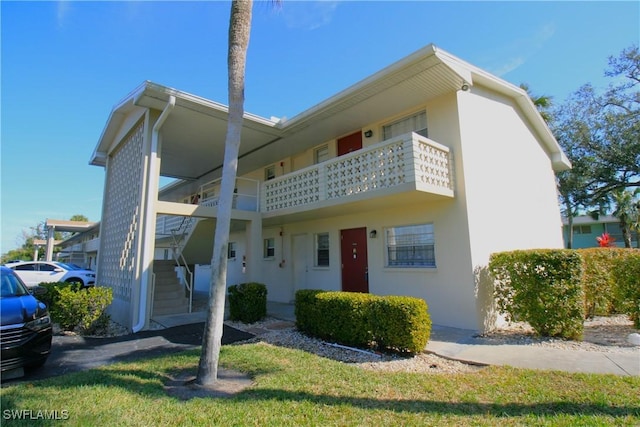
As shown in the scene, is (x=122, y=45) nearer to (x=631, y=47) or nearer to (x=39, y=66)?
(x=39, y=66)

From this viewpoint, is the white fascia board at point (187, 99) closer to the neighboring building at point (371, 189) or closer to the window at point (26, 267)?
the neighboring building at point (371, 189)

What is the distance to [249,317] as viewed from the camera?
31.5 feet

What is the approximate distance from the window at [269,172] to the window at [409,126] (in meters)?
6.34

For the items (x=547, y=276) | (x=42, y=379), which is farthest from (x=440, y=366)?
(x=42, y=379)

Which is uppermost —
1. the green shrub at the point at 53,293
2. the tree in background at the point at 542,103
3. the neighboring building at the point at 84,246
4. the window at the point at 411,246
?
the tree in background at the point at 542,103

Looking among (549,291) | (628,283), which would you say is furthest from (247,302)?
(628,283)

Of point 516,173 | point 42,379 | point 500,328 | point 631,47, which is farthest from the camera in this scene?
point 631,47

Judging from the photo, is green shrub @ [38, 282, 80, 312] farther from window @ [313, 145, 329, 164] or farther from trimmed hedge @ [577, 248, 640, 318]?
trimmed hedge @ [577, 248, 640, 318]

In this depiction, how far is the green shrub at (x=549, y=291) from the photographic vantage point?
709 cm

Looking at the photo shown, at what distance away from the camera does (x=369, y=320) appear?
673 centimetres

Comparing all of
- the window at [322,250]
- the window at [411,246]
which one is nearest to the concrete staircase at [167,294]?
the window at [322,250]

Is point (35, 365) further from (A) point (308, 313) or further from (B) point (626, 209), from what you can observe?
(B) point (626, 209)

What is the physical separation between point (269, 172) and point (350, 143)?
17.4 ft

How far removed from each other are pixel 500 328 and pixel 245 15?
30.8 ft
